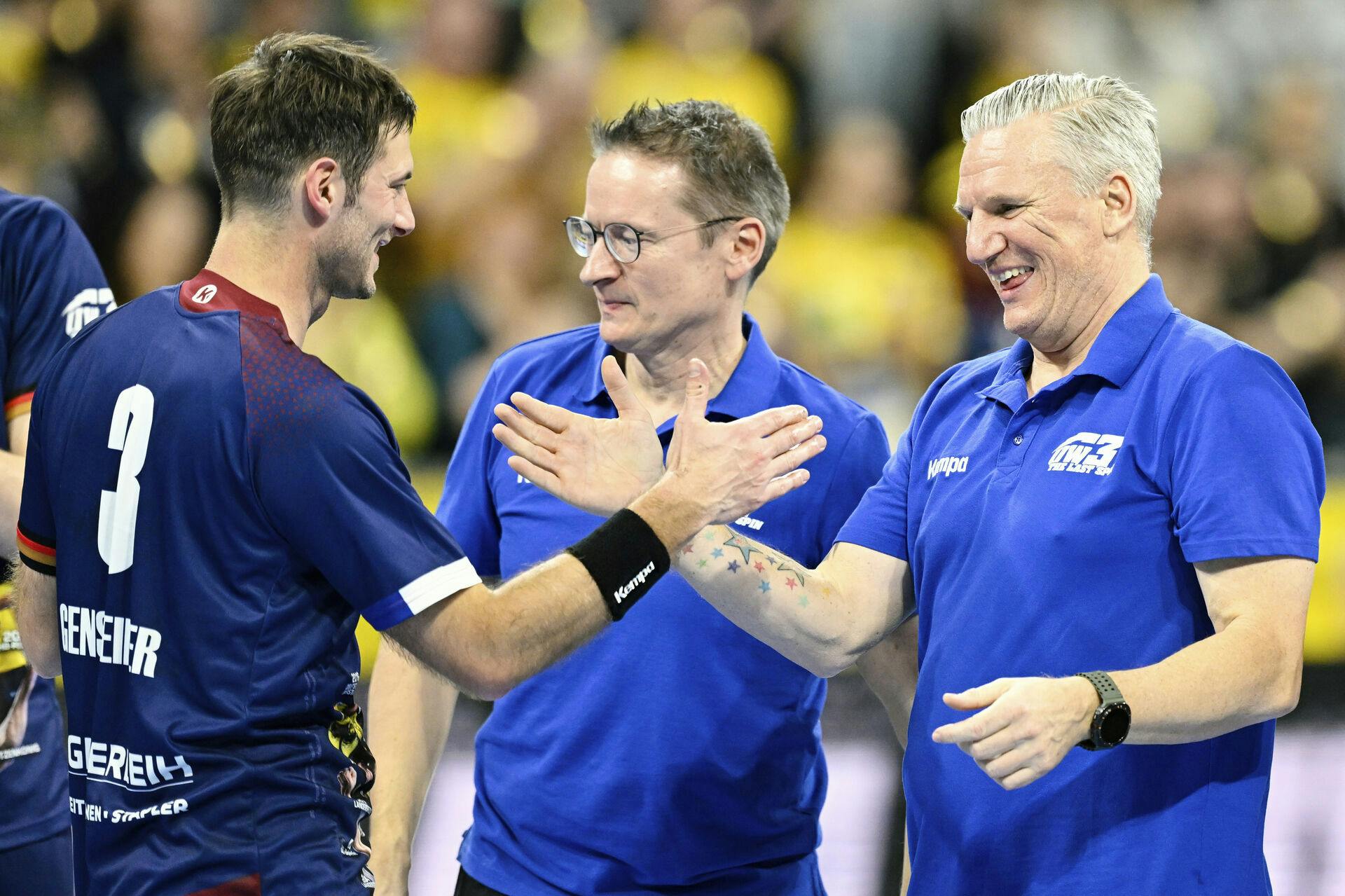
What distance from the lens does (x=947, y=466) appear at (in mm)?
2820

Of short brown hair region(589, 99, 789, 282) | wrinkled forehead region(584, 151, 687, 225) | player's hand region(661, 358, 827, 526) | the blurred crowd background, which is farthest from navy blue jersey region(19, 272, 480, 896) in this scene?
the blurred crowd background

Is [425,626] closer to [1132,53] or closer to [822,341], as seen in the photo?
[822,341]

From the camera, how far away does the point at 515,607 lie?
2398mm

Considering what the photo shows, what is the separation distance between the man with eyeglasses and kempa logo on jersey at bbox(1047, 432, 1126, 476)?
578 millimetres

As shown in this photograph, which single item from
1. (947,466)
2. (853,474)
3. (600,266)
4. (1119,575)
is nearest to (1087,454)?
(1119,575)

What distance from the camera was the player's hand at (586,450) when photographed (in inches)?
109

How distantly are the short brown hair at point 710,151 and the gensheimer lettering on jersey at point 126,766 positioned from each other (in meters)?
1.68

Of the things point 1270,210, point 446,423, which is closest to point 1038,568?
point 446,423

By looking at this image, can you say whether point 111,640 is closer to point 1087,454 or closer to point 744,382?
point 744,382

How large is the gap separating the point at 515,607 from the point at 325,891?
1.75 ft

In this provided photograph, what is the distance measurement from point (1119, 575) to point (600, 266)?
1.36 metres

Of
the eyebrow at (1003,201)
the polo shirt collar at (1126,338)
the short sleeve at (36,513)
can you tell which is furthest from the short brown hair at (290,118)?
the polo shirt collar at (1126,338)

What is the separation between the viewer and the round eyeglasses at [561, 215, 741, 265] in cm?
329

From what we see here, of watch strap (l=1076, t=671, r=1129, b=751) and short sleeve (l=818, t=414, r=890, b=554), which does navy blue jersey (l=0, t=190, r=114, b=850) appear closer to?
A: short sleeve (l=818, t=414, r=890, b=554)
